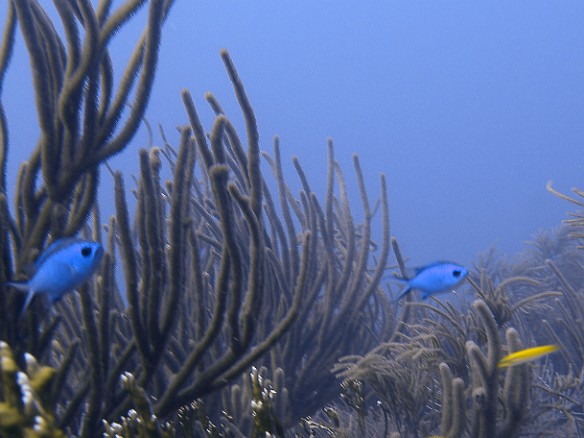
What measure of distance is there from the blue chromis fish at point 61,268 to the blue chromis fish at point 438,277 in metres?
2.05

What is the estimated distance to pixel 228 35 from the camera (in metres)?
110

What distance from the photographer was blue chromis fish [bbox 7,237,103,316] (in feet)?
6.36

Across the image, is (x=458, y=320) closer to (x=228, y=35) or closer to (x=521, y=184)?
(x=521, y=184)

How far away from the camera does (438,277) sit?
3.27 metres

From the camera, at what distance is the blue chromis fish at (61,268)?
6.36 feet

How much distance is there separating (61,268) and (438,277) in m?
2.25

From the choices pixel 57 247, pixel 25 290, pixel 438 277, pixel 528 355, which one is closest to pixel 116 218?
pixel 57 247

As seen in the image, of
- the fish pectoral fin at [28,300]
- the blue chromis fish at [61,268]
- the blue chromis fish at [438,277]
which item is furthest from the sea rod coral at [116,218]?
the blue chromis fish at [438,277]

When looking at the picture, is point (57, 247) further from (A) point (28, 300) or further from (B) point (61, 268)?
(A) point (28, 300)

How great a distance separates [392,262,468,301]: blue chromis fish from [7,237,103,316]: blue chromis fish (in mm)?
2051

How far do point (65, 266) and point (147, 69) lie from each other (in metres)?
0.86

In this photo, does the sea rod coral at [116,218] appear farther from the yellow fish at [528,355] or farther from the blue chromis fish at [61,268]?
the yellow fish at [528,355]

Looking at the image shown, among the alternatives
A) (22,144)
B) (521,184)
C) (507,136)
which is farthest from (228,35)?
(521,184)

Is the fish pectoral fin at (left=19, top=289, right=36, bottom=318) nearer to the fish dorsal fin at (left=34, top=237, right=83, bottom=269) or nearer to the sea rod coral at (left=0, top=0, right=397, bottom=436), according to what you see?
the sea rod coral at (left=0, top=0, right=397, bottom=436)
